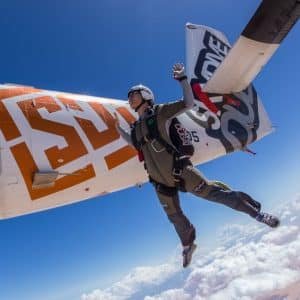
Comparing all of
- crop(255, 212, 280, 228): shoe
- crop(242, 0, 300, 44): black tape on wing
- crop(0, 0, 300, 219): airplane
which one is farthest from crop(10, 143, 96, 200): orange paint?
crop(242, 0, 300, 44): black tape on wing

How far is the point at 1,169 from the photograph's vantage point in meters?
7.33

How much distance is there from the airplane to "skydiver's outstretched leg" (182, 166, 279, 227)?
2601 millimetres

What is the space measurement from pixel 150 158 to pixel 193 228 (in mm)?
1356

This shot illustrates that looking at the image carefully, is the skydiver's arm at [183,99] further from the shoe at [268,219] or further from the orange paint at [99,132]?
the orange paint at [99,132]

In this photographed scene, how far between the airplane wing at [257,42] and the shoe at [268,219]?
3018 millimetres

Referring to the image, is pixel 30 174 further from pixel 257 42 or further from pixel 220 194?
pixel 257 42

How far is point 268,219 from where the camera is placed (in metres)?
4.88

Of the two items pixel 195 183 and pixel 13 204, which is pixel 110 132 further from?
pixel 195 183

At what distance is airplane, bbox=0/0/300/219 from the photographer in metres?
7.29

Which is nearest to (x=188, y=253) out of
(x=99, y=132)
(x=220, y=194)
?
(x=220, y=194)

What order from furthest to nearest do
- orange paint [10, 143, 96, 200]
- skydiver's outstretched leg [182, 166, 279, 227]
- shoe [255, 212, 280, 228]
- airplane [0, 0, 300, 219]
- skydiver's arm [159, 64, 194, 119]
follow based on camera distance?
orange paint [10, 143, 96, 200] < airplane [0, 0, 300, 219] < skydiver's arm [159, 64, 194, 119] < skydiver's outstretched leg [182, 166, 279, 227] < shoe [255, 212, 280, 228]

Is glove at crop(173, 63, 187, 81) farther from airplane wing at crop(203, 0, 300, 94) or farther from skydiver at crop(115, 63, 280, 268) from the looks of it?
airplane wing at crop(203, 0, 300, 94)

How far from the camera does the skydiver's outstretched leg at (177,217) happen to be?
5895 mm

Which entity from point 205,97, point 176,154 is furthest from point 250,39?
point 205,97
